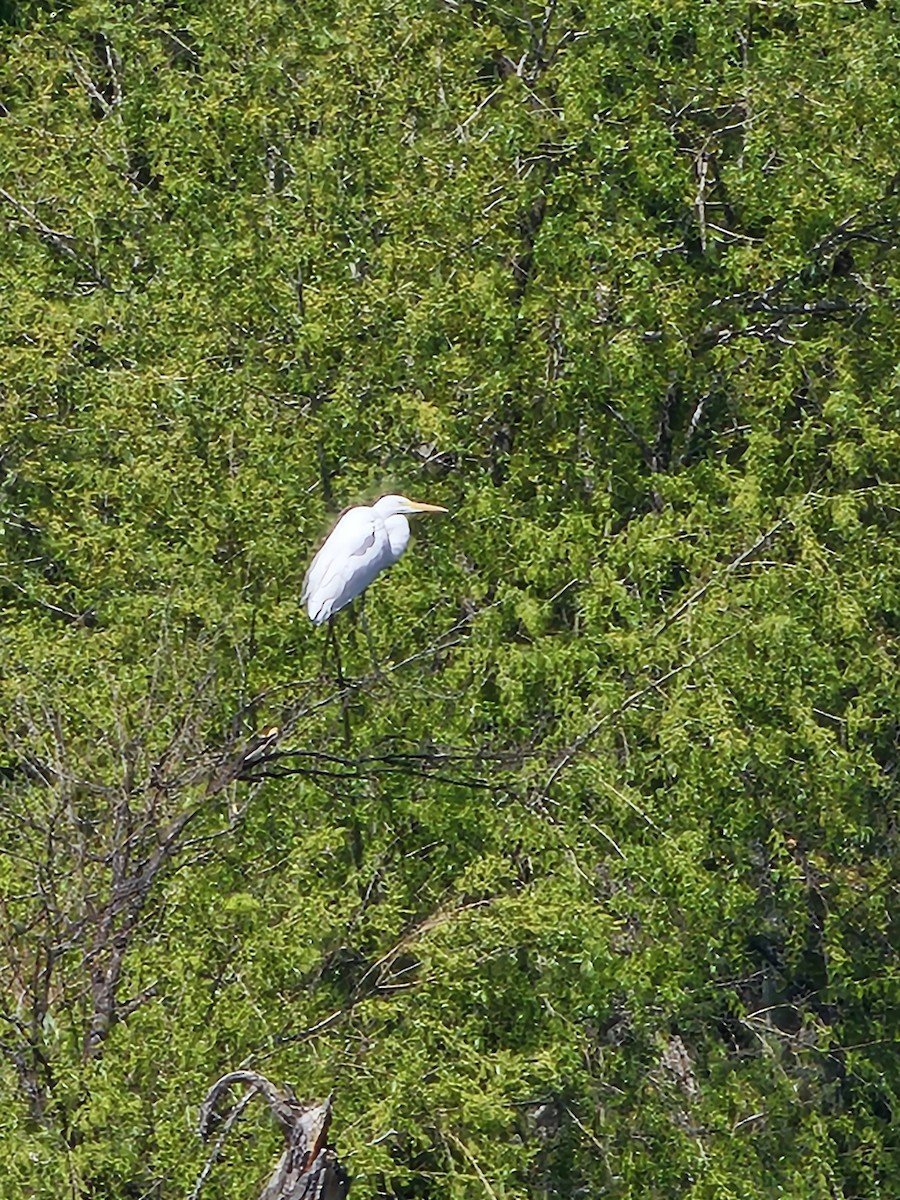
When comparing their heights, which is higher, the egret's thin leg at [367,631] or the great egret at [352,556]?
the great egret at [352,556]

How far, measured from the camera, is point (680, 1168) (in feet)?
41.3

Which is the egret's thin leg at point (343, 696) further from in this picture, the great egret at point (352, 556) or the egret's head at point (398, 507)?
the egret's head at point (398, 507)

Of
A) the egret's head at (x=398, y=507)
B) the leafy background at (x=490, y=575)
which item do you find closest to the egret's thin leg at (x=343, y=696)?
the leafy background at (x=490, y=575)

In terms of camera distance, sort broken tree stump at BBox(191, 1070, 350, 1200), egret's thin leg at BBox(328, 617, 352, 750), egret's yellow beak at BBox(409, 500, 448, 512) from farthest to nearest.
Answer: egret's yellow beak at BBox(409, 500, 448, 512) → egret's thin leg at BBox(328, 617, 352, 750) → broken tree stump at BBox(191, 1070, 350, 1200)

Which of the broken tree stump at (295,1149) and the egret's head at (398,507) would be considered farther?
the egret's head at (398,507)

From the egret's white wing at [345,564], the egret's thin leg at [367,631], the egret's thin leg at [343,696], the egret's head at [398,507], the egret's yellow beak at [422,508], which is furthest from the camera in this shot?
the egret's yellow beak at [422,508]

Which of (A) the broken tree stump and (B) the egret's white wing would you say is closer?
(A) the broken tree stump

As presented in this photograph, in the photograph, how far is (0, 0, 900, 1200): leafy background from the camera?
36.3 ft

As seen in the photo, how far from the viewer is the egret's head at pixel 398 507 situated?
12203 mm

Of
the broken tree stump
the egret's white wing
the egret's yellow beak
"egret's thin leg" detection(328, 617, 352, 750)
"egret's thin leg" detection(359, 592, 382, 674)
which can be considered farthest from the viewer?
the egret's yellow beak

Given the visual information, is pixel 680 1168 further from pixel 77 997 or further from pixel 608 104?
pixel 608 104

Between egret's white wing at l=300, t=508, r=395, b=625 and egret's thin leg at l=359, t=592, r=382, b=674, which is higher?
egret's white wing at l=300, t=508, r=395, b=625

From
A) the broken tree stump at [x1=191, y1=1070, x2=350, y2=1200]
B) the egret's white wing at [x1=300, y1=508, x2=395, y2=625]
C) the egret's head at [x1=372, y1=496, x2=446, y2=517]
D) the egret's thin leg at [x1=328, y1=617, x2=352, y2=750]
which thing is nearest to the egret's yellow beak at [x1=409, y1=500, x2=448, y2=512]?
the egret's head at [x1=372, y1=496, x2=446, y2=517]

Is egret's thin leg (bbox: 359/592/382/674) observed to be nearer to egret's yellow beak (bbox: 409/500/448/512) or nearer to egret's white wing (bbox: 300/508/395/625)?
egret's white wing (bbox: 300/508/395/625)
